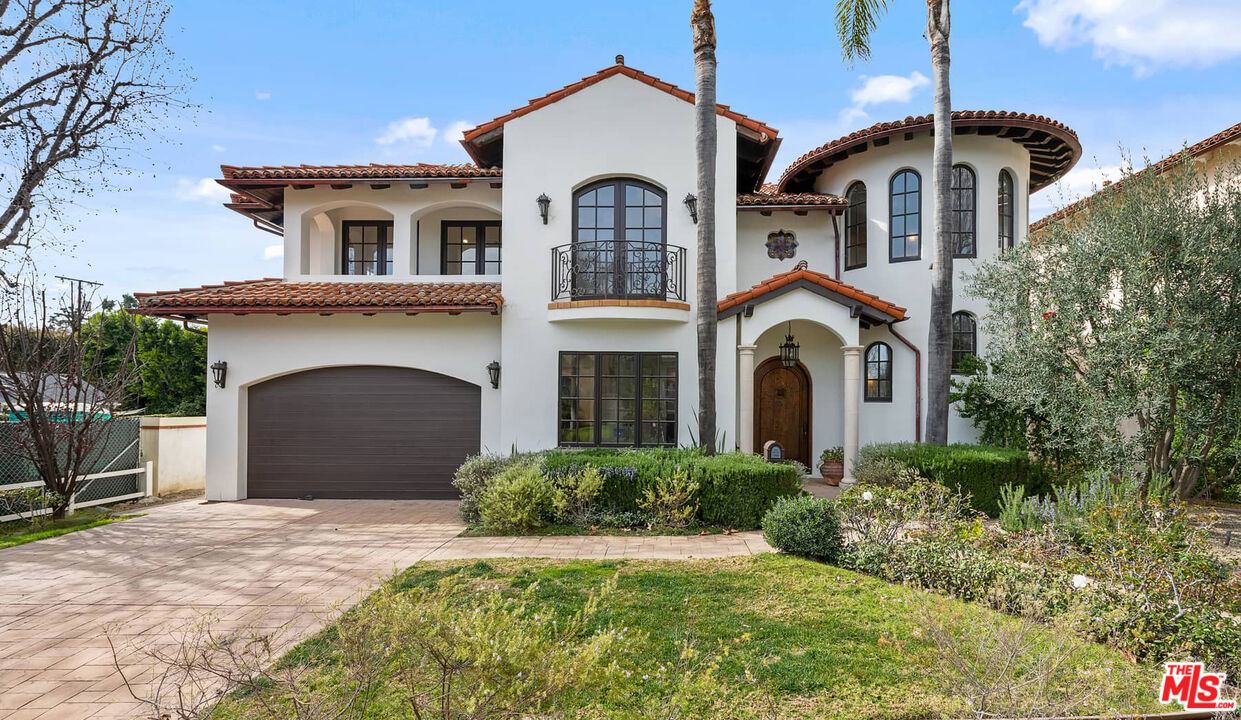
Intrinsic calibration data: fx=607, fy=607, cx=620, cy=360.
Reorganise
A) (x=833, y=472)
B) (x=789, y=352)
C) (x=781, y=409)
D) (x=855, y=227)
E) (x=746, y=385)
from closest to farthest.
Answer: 1. (x=746, y=385)
2. (x=833, y=472)
3. (x=789, y=352)
4. (x=781, y=409)
5. (x=855, y=227)

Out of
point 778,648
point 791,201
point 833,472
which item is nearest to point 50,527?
point 778,648

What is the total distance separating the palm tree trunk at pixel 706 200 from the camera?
34.1 ft

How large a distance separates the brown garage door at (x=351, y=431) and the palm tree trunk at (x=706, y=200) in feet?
15.7

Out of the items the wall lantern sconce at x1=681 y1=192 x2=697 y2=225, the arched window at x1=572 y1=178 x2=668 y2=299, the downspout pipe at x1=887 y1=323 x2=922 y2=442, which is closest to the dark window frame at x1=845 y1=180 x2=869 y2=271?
the downspout pipe at x1=887 y1=323 x2=922 y2=442

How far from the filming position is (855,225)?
14086mm

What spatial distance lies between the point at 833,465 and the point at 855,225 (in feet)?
18.4

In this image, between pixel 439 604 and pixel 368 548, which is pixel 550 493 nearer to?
pixel 368 548

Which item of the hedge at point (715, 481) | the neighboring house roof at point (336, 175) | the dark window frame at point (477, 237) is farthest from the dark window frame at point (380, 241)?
the hedge at point (715, 481)

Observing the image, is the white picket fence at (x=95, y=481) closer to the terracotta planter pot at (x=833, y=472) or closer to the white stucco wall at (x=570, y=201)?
Result: the white stucco wall at (x=570, y=201)

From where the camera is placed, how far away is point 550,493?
30.1ft

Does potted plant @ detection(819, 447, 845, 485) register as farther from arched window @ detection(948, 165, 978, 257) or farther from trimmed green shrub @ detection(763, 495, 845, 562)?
trimmed green shrub @ detection(763, 495, 845, 562)

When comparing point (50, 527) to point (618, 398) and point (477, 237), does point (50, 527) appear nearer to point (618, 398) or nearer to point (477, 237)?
point (477, 237)

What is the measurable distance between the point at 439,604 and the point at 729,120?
11277 millimetres

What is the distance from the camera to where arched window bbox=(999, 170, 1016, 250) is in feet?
44.1
